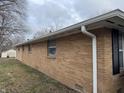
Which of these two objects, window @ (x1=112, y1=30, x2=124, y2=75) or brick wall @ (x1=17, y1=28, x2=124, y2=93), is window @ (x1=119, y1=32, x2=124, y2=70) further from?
brick wall @ (x1=17, y1=28, x2=124, y2=93)

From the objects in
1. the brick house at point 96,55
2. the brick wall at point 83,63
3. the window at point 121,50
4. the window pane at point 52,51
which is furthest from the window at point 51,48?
the window at point 121,50

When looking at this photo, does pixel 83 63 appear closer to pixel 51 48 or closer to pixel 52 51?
pixel 52 51

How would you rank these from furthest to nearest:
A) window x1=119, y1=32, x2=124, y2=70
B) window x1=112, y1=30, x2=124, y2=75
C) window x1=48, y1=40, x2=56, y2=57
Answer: window x1=48, y1=40, x2=56, y2=57
window x1=119, y1=32, x2=124, y2=70
window x1=112, y1=30, x2=124, y2=75

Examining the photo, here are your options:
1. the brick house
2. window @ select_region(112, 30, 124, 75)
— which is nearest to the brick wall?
the brick house

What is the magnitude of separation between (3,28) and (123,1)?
812 inches

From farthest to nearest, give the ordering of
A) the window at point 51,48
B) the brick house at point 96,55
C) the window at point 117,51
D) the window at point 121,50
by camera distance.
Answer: the window at point 51,48
the window at point 121,50
the window at point 117,51
the brick house at point 96,55

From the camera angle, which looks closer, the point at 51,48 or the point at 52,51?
the point at 52,51

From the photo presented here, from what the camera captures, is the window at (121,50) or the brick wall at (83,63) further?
the window at (121,50)

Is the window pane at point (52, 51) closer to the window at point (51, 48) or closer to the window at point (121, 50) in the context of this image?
the window at point (51, 48)

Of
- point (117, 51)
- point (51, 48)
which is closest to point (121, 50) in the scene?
point (117, 51)

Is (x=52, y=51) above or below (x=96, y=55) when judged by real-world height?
above

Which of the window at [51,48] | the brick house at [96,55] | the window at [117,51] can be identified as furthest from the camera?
the window at [51,48]

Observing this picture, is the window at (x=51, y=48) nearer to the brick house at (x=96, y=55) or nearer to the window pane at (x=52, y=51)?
the window pane at (x=52, y=51)

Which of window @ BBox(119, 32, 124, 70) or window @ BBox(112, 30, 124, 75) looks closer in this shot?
window @ BBox(112, 30, 124, 75)
